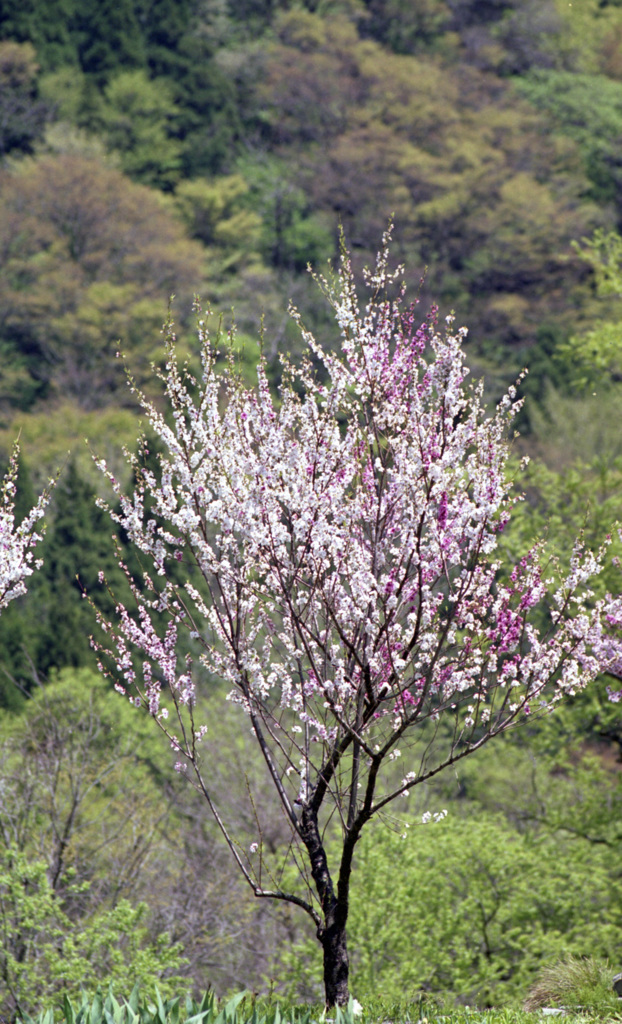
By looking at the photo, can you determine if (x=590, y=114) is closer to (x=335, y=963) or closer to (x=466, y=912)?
(x=466, y=912)

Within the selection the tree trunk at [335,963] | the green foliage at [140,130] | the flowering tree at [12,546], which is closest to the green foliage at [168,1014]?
the tree trunk at [335,963]

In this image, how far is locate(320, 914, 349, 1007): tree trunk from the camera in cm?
593

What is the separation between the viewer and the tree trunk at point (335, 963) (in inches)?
233

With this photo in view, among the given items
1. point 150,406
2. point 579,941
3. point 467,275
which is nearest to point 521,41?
point 467,275

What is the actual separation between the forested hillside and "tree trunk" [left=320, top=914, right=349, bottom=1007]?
991 centimetres

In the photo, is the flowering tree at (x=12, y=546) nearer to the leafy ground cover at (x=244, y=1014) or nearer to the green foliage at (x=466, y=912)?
the leafy ground cover at (x=244, y=1014)

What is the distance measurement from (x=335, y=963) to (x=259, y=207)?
39.2 metres

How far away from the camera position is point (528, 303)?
3828cm

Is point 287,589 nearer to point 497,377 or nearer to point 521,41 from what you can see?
point 497,377

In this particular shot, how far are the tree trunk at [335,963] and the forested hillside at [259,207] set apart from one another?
32.5 ft

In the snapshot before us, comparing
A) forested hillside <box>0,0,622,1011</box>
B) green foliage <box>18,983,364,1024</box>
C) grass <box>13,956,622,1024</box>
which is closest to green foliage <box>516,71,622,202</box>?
forested hillside <box>0,0,622,1011</box>

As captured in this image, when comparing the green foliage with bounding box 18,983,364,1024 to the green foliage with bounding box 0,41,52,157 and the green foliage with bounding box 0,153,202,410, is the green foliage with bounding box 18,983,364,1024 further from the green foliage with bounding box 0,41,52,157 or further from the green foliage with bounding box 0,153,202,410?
the green foliage with bounding box 0,41,52,157

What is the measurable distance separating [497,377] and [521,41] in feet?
62.6

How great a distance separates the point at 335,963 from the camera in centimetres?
597
